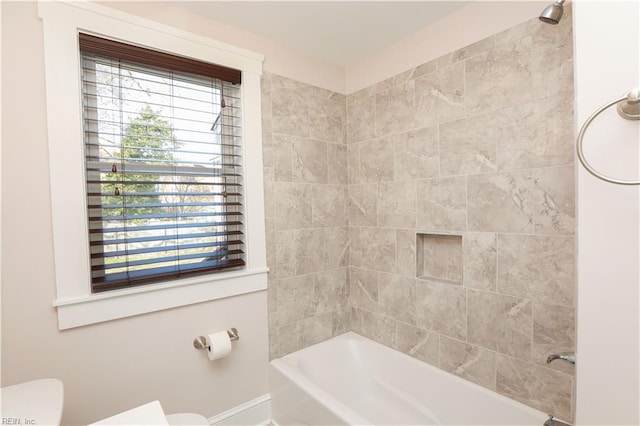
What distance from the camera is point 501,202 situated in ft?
5.02

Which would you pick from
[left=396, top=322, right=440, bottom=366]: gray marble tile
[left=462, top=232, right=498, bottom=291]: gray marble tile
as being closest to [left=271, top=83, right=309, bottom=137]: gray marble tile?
[left=462, top=232, right=498, bottom=291]: gray marble tile

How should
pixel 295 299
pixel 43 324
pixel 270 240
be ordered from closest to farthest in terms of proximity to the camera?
pixel 43 324 < pixel 270 240 < pixel 295 299

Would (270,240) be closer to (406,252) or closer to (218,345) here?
(218,345)

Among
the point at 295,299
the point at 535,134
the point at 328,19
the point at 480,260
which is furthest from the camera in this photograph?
the point at 295,299

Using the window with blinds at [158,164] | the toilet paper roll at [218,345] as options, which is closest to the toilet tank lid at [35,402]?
the window with blinds at [158,164]

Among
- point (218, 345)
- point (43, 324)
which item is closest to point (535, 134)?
point (218, 345)

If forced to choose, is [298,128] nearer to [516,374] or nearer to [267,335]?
[267,335]

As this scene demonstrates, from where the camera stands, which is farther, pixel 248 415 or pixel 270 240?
pixel 270 240

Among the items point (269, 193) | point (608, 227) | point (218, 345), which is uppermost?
point (269, 193)

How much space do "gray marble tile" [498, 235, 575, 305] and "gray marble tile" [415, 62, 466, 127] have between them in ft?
2.42

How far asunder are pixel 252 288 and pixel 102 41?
1480 millimetres

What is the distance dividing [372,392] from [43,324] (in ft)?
6.15

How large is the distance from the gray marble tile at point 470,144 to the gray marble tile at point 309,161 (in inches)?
31.9

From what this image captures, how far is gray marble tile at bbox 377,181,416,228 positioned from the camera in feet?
6.35
